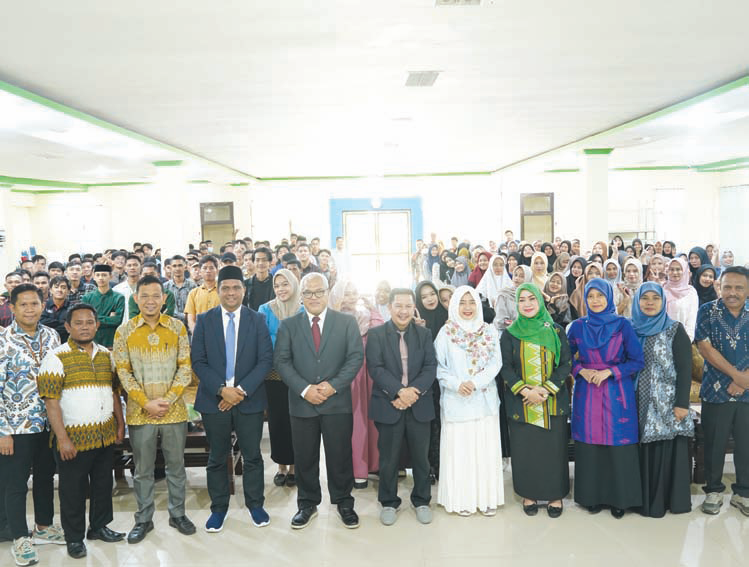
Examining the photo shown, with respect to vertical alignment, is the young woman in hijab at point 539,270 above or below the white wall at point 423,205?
below

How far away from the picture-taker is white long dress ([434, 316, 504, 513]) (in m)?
4.02

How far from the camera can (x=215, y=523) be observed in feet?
12.9

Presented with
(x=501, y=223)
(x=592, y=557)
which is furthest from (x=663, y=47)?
(x=501, y=223)

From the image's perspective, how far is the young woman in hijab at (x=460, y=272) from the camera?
9.86m

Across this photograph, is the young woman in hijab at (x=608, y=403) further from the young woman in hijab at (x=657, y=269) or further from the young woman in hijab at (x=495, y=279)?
the young woman in hijab at (x=495, y=279)

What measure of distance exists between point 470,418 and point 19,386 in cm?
283

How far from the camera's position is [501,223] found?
1852 cm

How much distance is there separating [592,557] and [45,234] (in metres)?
20.1

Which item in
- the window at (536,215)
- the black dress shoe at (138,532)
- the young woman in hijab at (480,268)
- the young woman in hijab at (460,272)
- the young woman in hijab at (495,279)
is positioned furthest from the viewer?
the window at (536,215)

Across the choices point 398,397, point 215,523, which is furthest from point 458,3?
point 215,523

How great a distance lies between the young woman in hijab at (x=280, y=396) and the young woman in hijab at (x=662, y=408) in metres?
2.52

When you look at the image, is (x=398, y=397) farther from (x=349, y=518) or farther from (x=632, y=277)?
(x=632, y=277)

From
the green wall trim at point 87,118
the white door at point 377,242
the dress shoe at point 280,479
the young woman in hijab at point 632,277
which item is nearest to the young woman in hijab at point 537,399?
the dress shoe at point 280,479

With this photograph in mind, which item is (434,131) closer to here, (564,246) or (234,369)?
(564,246)
